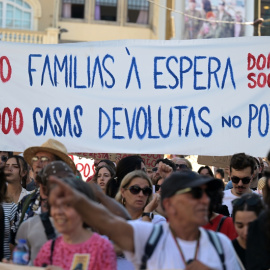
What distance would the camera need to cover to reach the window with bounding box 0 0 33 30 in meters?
38.4

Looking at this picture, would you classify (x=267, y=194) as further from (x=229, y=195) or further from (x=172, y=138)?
(x=172, y=138)

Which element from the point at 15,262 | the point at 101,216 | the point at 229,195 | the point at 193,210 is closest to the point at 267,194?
the point at 193,210

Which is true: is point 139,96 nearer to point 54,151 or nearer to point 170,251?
point 54,151

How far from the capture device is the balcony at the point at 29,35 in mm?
36406

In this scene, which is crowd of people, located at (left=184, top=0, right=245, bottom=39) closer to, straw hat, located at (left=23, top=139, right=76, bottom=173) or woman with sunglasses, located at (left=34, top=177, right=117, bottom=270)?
straw hat, located at (left=23, top=139, right=76, bottom=173)

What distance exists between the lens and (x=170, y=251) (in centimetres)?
459

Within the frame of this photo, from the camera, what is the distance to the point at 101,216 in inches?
180

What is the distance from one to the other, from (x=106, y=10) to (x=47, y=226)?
35.4m

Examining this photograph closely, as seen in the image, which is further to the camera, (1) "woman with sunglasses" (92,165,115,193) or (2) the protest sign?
(1) "woman with sunglasses" (92,165,115,193)

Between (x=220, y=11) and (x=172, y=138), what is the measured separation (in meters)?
31.2

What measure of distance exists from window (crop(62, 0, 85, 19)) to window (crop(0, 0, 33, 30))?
1.59m

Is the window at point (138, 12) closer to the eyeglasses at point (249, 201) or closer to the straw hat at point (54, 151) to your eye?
the straw hat at point (54, 151)

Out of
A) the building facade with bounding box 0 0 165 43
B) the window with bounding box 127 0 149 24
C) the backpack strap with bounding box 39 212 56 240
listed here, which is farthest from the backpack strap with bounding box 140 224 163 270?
the window with bounding box 127 0 149 24

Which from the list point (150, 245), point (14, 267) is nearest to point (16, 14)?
point (14, 267)
